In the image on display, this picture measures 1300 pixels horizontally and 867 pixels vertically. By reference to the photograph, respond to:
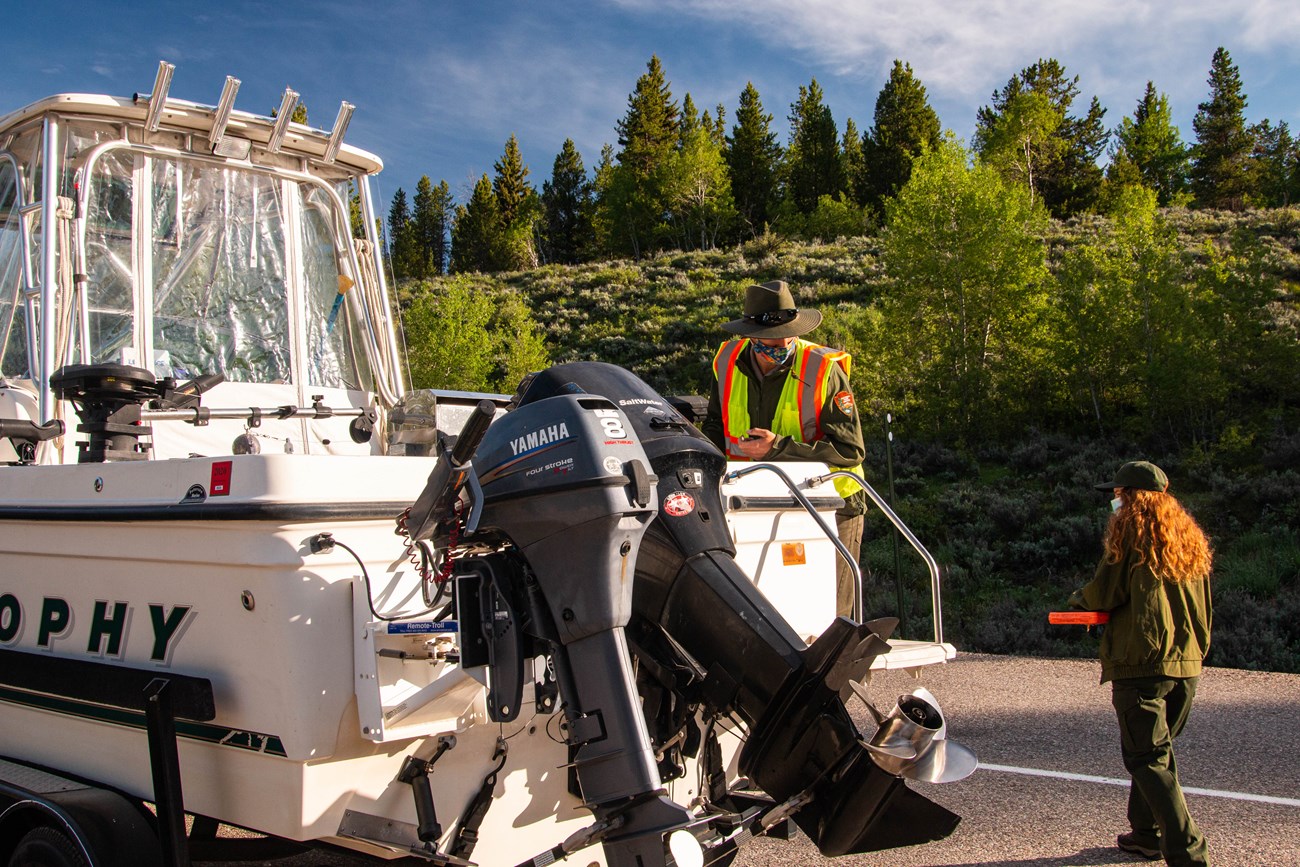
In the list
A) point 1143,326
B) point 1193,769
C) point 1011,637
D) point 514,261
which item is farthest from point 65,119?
point 514,261

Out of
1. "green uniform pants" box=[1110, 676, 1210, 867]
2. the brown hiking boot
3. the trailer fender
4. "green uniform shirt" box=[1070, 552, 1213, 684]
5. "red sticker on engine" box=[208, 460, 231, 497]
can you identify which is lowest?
the brown hiking boot

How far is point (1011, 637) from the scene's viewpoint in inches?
441

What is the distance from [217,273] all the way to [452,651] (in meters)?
3.00

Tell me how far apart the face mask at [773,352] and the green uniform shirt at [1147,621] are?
161 centimetres

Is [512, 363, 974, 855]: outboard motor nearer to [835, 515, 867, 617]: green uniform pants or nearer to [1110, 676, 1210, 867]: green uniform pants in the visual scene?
[835, 515, 867, 617]: green uniform pants

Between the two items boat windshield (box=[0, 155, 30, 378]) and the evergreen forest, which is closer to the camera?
boat windshield (box=[0, 155, 30, 378])

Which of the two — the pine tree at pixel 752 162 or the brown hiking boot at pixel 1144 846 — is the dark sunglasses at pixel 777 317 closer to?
the brown hiking boot at pixel 1144 846

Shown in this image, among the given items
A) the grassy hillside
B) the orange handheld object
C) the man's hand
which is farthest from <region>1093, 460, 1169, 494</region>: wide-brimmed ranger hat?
the grassy hillside

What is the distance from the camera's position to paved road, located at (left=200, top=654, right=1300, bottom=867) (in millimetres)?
4430

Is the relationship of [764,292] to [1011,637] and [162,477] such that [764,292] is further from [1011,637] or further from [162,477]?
[1011,637]

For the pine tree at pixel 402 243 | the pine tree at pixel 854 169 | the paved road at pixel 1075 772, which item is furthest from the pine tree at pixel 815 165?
the paved road at pixel 1075 772

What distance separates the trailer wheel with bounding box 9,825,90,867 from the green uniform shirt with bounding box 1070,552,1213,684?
369 cm

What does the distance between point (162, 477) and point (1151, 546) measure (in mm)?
3714

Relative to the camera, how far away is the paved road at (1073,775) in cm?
443
